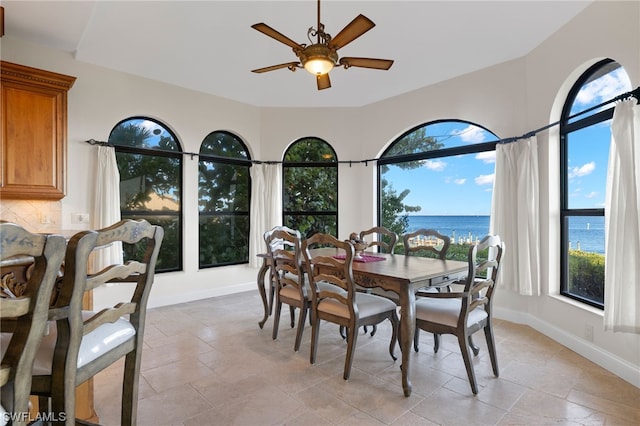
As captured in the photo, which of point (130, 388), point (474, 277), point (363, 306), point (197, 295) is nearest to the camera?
point (130, 388)

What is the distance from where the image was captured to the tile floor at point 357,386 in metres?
2.00

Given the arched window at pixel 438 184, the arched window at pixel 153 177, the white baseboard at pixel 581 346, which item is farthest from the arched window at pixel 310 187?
the white baseboard at pixel 581 346

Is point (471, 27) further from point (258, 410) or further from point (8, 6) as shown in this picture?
point (8, 6)

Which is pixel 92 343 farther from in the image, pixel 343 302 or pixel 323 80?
pixel 323 80

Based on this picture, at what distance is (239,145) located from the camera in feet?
17.8

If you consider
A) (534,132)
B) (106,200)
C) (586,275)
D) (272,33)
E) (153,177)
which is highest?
A: (272,33)

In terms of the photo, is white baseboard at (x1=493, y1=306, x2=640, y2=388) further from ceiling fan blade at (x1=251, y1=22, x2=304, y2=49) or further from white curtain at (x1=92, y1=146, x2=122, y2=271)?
white curtain at (x1=92, y1=146, x2=122, y2=271)

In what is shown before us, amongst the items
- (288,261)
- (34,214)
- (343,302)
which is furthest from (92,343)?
(34,214)

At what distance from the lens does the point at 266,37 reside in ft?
12.1

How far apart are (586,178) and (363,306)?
244 centimetres

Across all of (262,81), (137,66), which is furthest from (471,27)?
(137,66)

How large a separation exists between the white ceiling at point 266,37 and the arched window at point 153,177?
73 cm

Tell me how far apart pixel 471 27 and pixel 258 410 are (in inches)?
152

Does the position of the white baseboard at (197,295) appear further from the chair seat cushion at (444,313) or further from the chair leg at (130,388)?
the chair seat cushion at (444,313)
